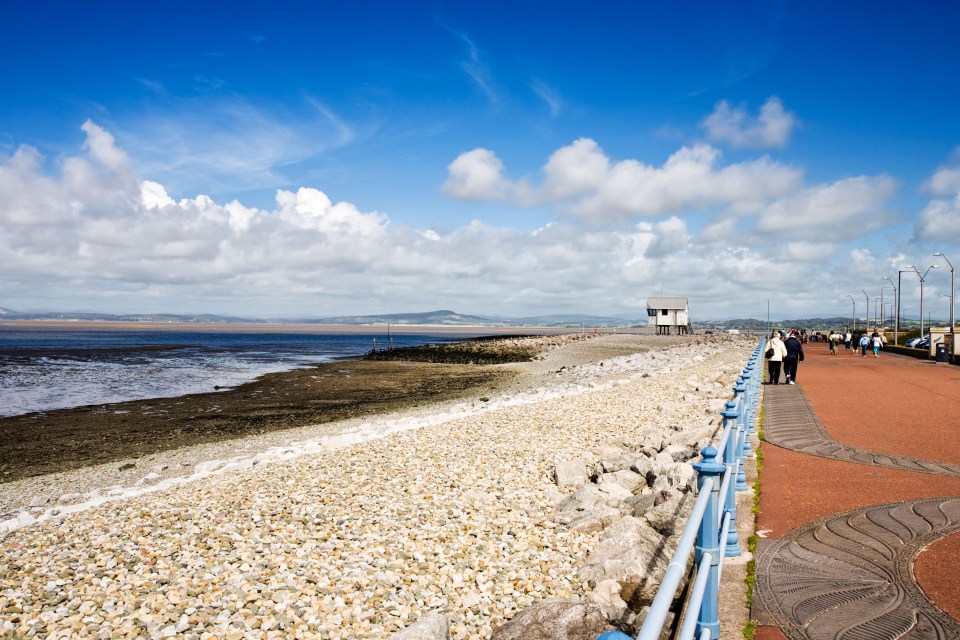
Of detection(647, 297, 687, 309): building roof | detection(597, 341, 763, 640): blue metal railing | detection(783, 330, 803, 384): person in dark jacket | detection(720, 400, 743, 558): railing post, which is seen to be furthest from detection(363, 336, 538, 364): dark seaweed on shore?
detection(597, 341, 763, 640): blue metal railing

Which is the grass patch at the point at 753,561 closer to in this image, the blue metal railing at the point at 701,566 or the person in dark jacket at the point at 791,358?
the blue metal railing at the point at 701,566

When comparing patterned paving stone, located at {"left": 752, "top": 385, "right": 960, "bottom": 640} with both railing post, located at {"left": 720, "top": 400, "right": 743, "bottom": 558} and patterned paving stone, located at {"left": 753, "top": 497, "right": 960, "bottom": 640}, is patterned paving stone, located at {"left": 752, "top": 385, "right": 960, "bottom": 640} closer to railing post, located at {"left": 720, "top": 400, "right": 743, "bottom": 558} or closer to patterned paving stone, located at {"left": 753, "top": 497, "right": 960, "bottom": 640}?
patterned paving stone, located at {"left": 753, "top": 497, "right": 960, "bottom": 640}

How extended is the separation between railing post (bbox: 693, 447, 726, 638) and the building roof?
8590 centimetres

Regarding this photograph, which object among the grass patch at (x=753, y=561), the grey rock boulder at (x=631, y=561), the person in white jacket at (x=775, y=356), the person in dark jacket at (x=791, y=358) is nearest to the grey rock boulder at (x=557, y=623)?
the grey rock boulder at (x=631, y=561)

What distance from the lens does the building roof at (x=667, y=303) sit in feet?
283

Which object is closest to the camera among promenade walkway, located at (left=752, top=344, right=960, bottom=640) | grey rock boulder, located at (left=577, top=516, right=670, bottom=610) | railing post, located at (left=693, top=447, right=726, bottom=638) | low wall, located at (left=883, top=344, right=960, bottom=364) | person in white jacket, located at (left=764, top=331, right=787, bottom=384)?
railing post, located at (left=693, top=447, right=726, bottom=638)

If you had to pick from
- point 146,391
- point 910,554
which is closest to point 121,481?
point 910,554

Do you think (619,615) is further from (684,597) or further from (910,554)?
(910,554)

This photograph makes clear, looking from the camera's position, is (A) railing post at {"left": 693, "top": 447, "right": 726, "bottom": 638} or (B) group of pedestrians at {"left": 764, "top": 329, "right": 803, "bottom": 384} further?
(B) group of pedestrians at {"left": 764, "top": 329, "right": 803, "bottom": 384}

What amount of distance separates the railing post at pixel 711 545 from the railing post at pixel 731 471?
1063mm

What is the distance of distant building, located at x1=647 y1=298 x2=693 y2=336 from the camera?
85125 millimetres

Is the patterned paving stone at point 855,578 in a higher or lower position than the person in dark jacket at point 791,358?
lower

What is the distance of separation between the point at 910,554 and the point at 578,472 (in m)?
4.08

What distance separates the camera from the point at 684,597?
461 cm
